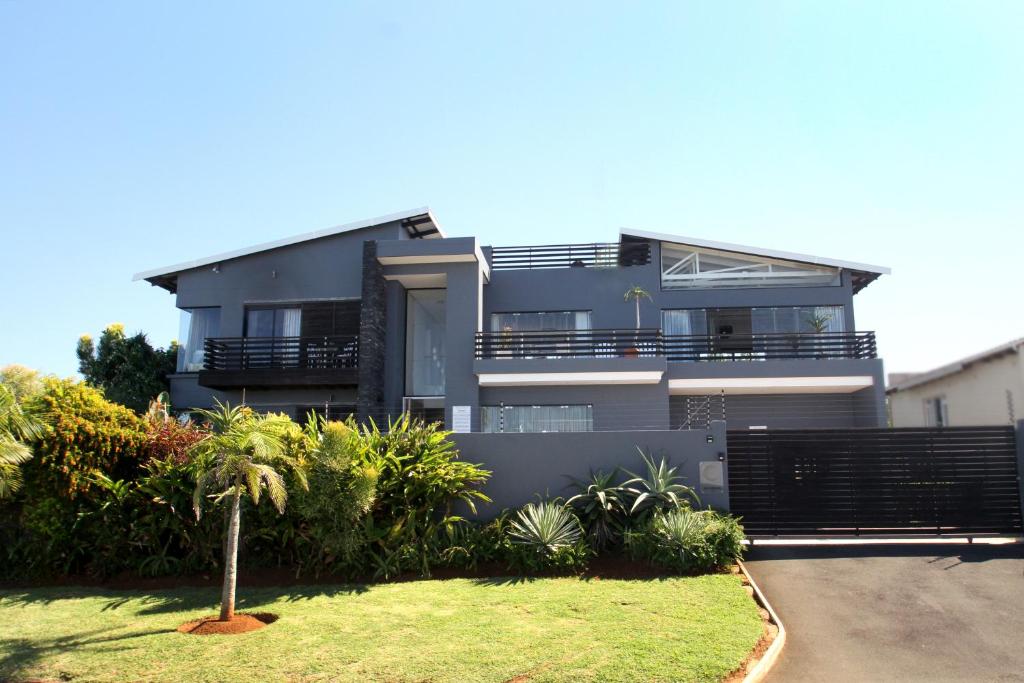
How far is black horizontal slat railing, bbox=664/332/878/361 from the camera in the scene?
20781 mm

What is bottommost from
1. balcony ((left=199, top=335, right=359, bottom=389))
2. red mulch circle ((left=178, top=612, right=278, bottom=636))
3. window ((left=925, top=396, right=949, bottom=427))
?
red mulch circle ((left=178, top=612, right=278, bottom=636))

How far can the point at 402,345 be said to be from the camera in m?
21.0

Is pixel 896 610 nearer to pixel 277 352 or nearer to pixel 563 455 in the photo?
pixel 563 455

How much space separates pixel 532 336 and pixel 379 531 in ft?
32.6

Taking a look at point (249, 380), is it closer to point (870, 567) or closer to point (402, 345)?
point (402, 345)

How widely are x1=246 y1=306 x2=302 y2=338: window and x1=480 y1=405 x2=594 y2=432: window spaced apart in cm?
623

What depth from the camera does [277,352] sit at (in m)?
21.0

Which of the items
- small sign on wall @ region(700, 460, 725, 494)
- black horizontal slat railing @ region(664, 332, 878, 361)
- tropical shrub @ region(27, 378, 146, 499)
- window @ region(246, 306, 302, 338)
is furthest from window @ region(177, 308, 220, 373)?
small sign on wall @ region(700, 460, 725, 494)

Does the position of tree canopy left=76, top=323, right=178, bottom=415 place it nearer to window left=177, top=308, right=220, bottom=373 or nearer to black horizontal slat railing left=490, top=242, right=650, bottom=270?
window left=177, top=308, right=220, bottom=373

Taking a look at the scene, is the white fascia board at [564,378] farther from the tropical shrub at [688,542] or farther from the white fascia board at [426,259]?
the tropical shrub at [688,542]

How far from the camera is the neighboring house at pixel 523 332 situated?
19.9 metres

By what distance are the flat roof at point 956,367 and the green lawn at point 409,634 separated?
42.0 feet

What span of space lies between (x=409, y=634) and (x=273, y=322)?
15.1 meters

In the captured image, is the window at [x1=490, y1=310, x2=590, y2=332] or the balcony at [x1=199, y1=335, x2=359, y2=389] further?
the window at [x1=490, y1=310, x2=590, y2=332]
